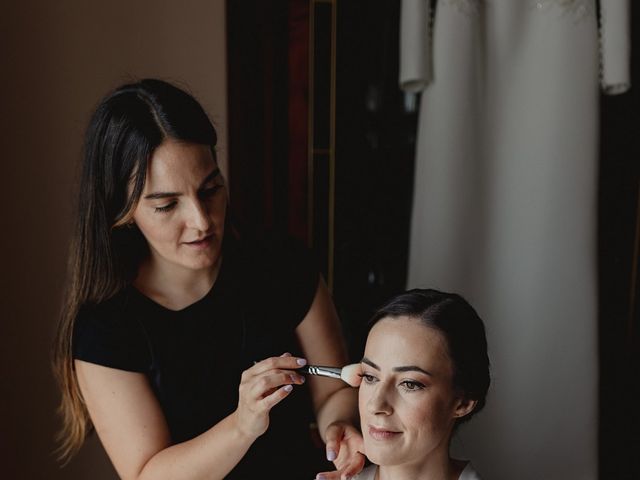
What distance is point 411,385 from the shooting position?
100 cm

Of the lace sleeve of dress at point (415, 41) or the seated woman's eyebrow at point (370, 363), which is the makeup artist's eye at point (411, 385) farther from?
the lace sleeve of dress at point (415, 41)

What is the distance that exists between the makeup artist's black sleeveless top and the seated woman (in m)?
0.31

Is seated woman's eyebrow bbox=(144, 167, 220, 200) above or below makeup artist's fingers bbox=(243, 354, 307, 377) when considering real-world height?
above

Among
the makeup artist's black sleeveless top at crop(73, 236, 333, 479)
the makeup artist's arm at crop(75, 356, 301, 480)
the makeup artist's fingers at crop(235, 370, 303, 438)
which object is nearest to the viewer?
the makeup artist's fingers at crop(235, 370, 303, 438)

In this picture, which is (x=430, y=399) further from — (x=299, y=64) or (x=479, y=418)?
(x=299, y=64)

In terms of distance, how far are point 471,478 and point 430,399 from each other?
19cm

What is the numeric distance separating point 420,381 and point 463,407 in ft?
0.36

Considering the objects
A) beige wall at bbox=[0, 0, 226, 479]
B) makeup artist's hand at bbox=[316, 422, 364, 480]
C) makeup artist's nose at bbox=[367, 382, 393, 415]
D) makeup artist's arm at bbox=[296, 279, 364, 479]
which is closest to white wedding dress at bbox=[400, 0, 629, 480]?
makeup artist's arm at bbox=[296, 279, 364, 479]

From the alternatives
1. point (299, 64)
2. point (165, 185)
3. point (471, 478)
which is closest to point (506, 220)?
point (299, 64)

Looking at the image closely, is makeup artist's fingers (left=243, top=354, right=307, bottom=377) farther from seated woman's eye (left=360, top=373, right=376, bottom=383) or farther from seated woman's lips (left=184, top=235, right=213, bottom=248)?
seated woman's lips (left=184, top=235, right=213, bottom=248)

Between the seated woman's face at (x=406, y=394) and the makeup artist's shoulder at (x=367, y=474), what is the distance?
124 millimetres

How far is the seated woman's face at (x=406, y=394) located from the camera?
0.99m

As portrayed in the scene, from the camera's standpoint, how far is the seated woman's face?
0.99 m

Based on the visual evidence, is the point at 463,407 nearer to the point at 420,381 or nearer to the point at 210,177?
the point at 420,381
